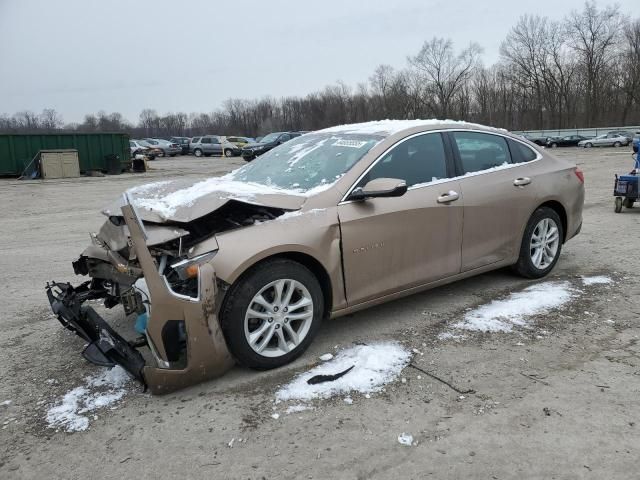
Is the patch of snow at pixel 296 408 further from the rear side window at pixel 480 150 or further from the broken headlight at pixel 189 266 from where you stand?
the rear side window at pixel 480 150

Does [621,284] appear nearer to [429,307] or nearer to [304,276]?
[429,307]

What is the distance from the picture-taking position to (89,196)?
52.5ft

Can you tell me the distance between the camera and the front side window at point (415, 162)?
4.24 metres

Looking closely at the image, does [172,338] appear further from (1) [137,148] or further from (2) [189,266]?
(1) [137,148]

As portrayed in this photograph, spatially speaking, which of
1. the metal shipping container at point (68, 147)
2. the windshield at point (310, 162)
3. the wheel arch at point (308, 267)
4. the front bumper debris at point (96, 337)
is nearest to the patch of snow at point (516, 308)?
the wheel arch at point (308, 267)

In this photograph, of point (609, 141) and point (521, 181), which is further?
point (609, 141)

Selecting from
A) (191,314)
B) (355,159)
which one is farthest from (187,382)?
(355,159)

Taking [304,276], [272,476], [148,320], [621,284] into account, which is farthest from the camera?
[621,284]

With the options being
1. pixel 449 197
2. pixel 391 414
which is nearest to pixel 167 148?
pixel 449 197

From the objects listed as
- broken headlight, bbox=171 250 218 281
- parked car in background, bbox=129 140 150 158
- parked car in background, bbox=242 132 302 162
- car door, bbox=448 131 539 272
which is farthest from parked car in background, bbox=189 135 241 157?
broken headlight, bbox=171 250 218 281

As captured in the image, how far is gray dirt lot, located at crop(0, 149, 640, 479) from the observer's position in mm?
2648

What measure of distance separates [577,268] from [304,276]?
3669 mm

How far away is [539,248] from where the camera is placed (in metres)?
5.43

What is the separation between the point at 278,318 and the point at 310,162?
150 centimetres
